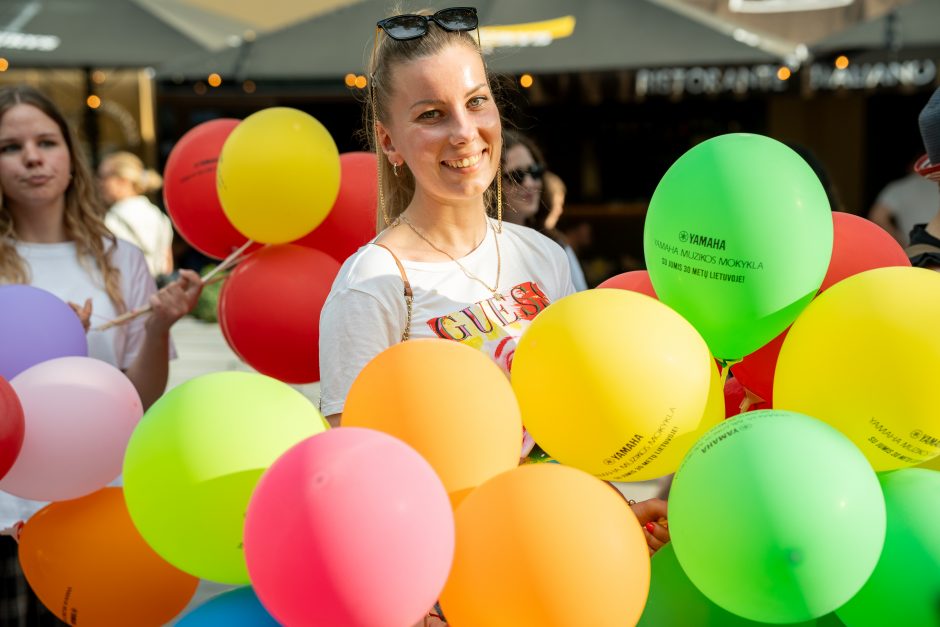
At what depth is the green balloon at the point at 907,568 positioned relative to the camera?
4.38 feet

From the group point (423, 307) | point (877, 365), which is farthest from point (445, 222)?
point (877, 365)

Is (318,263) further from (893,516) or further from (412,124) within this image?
(893,516)

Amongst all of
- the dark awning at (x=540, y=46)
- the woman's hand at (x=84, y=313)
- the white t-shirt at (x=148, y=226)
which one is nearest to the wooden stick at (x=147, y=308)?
the woman's hand at (x=84, y=313)

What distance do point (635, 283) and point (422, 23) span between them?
648mm

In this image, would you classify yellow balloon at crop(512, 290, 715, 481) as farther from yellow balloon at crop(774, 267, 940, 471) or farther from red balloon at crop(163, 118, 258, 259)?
red balloon at crop(163, 118, 258, 259)

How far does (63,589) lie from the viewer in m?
1.90

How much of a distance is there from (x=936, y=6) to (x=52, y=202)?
18.2 feet

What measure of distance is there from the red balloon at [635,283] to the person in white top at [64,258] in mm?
1263

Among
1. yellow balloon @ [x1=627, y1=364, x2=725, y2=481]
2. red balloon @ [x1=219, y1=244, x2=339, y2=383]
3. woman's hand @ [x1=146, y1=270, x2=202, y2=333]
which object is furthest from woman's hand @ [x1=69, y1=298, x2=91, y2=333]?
yellow balloon @ [x1=627, y1=364, x2=725, y2=481]

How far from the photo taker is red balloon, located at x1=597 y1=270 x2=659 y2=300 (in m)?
1.81

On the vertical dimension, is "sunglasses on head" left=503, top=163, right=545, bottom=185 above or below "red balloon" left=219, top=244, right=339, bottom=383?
above

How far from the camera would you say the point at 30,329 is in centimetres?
233

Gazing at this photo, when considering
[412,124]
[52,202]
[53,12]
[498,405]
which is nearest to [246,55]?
[53,12]

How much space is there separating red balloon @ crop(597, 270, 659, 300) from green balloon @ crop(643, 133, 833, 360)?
8.4 inches
